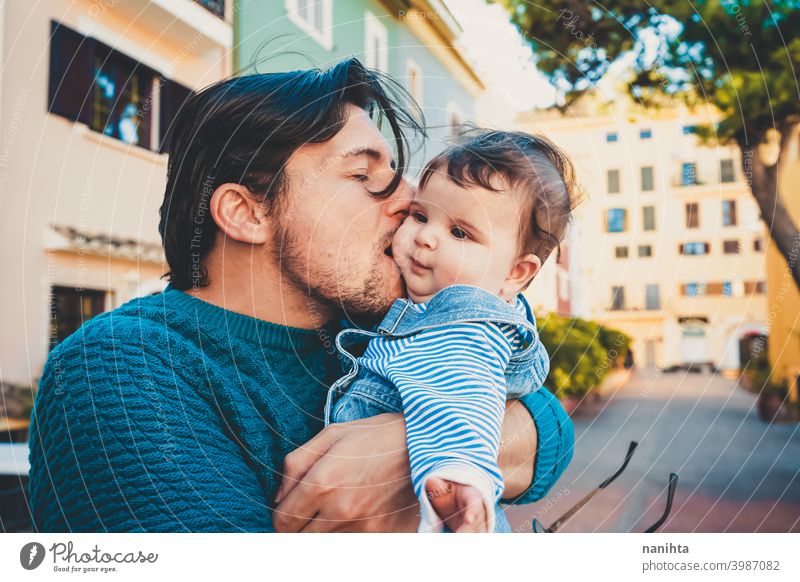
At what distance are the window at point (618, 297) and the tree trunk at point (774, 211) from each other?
0.26 metres

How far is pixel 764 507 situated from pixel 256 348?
893mm

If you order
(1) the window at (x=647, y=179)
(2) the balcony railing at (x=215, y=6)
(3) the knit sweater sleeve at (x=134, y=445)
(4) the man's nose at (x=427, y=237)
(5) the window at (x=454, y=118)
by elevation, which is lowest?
(3) the knit sweater sleeve at (x=134, y=445)

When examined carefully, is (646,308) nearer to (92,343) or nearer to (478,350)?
(478,350)

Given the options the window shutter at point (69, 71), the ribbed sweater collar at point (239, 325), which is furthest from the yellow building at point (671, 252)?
the window shutter at point (69, 71)

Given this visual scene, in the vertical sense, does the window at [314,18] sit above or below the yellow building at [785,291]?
above

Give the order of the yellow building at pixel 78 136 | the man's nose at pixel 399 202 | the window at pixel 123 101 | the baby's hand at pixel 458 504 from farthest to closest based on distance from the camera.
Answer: the window at pixel 123 101 → the yellow building at pixel 78 136 → the man's nose at pixel 399 202 → the baby's hand at pixel 458 504

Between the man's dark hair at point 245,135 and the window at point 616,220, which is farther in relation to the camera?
the window at point 616,220

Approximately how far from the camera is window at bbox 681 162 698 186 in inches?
42.6

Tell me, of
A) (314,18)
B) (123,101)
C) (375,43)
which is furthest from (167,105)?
(375,43)

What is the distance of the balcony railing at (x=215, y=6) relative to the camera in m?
1.25

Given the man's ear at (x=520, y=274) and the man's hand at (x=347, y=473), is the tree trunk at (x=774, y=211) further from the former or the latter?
the man's hand at (x=347, y=473)

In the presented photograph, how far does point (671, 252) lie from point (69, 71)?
1139 mm

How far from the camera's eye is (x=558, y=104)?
3.42ft

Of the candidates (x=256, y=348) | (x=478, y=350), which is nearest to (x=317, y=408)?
(x=256, y=348)
